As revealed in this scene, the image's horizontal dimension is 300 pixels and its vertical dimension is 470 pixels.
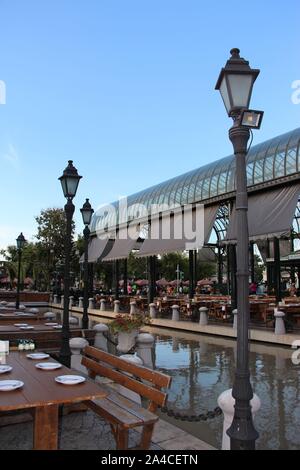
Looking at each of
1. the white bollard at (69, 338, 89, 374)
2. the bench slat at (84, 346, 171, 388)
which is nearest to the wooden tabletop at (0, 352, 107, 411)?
the bench slat at (84, 346, 171, 388)

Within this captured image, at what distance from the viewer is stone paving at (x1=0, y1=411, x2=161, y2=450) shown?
4.52 metres

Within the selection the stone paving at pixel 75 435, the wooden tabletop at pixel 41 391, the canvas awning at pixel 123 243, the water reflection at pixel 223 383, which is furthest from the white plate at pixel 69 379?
the canvas awning at pixel 123 243

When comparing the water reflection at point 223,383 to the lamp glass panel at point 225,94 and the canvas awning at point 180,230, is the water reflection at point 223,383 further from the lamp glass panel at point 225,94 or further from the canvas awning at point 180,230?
the canvas awning at point 180,230

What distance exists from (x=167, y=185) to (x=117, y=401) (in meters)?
20.9

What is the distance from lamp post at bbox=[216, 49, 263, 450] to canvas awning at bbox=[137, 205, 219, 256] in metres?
14.2

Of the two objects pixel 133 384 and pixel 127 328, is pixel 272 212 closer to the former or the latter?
pixel 127 328

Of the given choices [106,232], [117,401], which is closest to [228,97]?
[117,401]

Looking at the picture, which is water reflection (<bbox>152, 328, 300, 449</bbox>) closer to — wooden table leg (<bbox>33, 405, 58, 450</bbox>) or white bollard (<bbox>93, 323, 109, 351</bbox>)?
white bollard (<bbox>93, 323, 109, 351</bbox>)

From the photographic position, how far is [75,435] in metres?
4.83

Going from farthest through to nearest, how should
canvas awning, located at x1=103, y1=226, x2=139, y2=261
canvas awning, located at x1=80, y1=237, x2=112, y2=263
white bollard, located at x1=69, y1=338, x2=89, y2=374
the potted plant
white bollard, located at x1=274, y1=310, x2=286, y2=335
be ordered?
canvas awning, located at x1=80, y1=237, x2=112, y2=263 → canvas awning, located at x1=103, y1=226, x2=139, y2=261 → white bollard, located at x1=274, y1=310, x2=286, y2=335 → the potted plant → white bollard, located at x1=69, y1=338, x2=89, y2=374

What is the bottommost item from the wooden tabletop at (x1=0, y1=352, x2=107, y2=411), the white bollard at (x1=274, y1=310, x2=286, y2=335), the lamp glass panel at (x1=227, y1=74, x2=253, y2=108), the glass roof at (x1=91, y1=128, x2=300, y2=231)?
the white bollard at (x1=274, y1=310, x2=286, y2=335)

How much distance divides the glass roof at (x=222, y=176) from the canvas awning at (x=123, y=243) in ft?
4.12

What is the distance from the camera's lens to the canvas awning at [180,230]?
61.5ft
